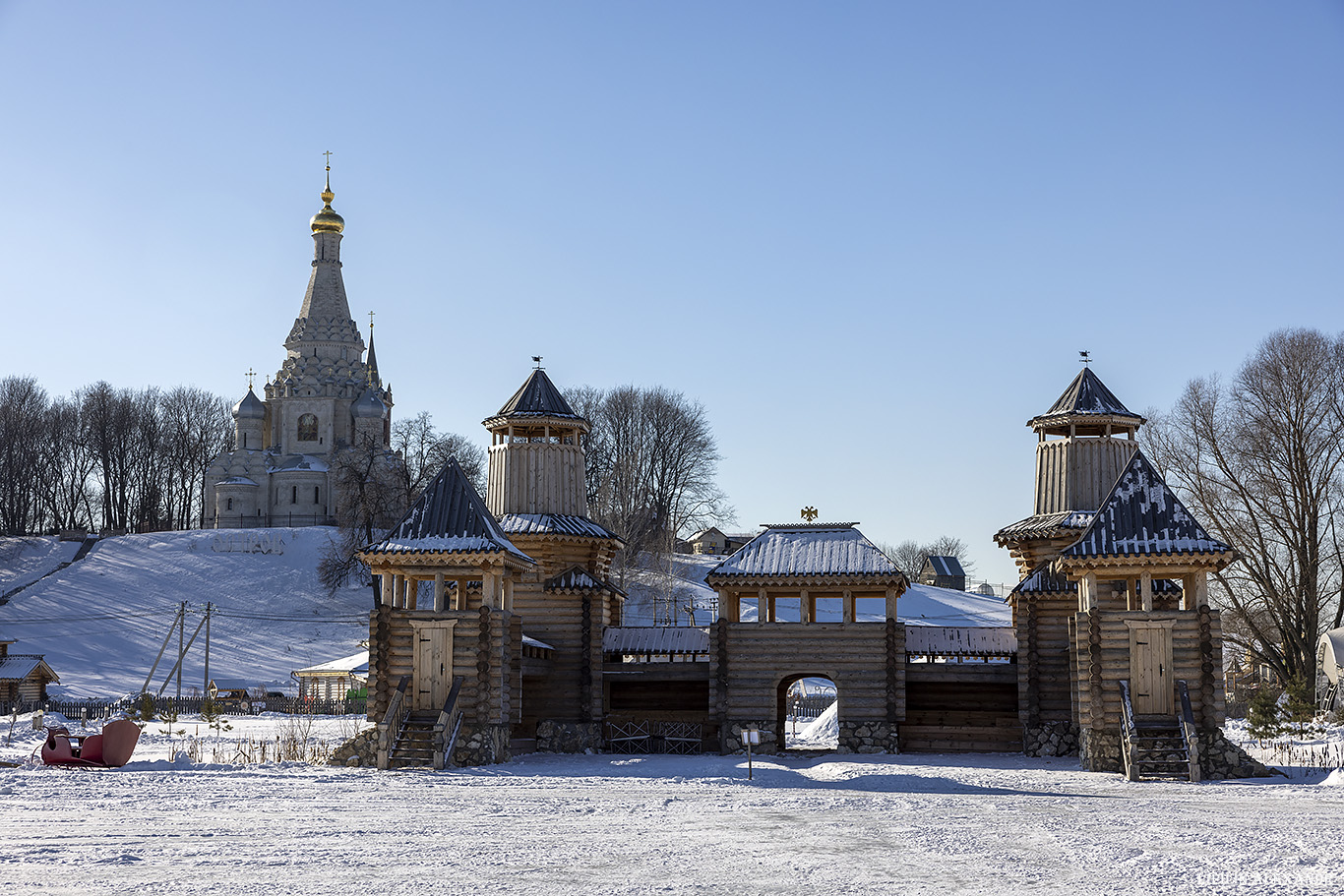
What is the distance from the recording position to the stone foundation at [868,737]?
91.4 feet

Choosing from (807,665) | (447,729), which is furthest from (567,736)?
(447,729)

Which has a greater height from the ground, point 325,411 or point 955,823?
point 325,411

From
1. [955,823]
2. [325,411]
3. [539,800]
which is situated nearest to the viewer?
[955,823]

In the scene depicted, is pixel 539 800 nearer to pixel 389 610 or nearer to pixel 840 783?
pixel 840 783

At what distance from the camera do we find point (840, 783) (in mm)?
20219

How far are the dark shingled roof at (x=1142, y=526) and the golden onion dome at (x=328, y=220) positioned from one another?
7341 centimetres

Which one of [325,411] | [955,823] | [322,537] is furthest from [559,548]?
[325,411]

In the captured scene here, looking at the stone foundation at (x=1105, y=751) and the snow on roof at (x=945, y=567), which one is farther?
the snow on roof at (x=945, y=567)

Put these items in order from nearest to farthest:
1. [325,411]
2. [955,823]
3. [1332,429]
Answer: [955,823]
[1332,429]
[325,411]

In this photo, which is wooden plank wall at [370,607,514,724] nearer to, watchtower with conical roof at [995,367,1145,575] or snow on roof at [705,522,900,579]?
snow on roof at [705,522,900,579]

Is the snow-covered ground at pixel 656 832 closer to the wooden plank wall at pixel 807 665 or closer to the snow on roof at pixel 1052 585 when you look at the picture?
the wooden plank wall at pixel 807 665

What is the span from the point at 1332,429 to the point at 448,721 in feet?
76.7

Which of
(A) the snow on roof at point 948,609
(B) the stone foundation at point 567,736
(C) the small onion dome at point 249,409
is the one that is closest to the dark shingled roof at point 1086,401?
(B) the stone foundation at point 567,736

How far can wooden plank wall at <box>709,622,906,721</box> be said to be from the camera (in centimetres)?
2795
